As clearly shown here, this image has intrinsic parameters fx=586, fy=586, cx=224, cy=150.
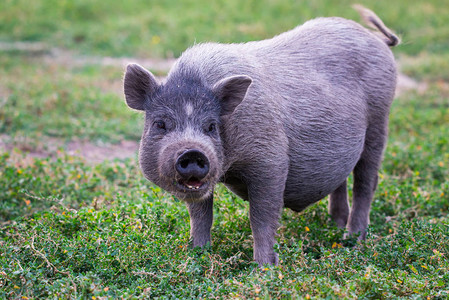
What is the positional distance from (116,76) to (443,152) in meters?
7.24

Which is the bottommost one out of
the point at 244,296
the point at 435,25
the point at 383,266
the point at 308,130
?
the point at 435,25

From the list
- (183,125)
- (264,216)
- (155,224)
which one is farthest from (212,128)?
(155,224)

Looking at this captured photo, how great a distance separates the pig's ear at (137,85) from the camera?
4551 mm

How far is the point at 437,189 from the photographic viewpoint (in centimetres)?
671

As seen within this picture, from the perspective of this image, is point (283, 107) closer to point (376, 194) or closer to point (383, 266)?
point (383, 266)

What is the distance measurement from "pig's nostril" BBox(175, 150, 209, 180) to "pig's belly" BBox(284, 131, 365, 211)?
1.10 meters

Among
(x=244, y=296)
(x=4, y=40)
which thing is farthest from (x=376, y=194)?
(x=4, y=40)

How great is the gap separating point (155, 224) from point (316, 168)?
151 centimetres

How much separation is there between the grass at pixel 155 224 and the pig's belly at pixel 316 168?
0.37 m

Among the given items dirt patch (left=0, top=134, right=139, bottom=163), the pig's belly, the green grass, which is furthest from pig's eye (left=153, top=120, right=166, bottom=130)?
the green grass

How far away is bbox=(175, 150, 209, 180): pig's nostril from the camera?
4.05 m

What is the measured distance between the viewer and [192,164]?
4074 millimetres

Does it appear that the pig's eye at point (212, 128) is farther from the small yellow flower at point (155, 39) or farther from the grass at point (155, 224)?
the small yellow flower at point (155, 39)

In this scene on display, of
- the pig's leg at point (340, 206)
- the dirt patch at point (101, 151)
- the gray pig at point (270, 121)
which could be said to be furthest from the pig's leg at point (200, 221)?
the dirt patch at point (101, 151)
